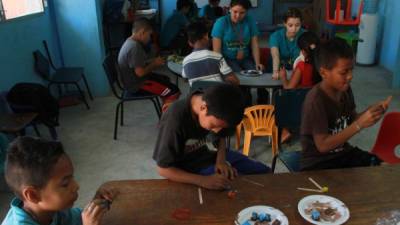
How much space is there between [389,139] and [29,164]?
1916 millimetres

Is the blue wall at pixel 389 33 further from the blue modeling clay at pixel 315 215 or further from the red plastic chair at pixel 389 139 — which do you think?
the blue modeling clay at pixel 315 215

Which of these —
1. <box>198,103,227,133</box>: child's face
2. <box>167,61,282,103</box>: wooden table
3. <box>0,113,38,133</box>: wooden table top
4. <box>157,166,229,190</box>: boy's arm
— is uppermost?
<box>198,103,227,133</box>: child's face

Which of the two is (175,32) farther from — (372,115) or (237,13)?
(372,115)

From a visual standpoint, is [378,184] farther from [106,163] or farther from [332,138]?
[106,163]

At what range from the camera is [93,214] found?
1.09 m

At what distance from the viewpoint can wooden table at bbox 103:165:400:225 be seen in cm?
118

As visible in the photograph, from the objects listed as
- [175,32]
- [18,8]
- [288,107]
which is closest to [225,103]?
[288,107]

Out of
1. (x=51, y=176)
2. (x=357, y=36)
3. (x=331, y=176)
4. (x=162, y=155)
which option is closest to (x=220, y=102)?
(x=162, y=155)

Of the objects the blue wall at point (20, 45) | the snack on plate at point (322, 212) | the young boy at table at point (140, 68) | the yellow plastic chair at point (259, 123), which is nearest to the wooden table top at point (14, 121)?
the blue wall at point (20, 45)

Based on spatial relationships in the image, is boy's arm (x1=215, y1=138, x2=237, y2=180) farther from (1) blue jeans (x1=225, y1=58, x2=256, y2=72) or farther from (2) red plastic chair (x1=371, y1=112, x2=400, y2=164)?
(1) blue jeans (x1=225, y1=58, x2=256, y2=72)

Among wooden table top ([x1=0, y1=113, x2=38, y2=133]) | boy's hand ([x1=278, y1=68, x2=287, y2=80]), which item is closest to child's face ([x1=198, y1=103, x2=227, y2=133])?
boy's hand ([x1=278, y1=68, x2=287, y2=80])

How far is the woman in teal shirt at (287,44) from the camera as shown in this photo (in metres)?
3.40

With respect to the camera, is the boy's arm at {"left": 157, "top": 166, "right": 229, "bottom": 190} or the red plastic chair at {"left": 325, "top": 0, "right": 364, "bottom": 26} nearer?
the boy's arm at {"left": 157, "top": 166, "right": 229, "bottom": 190}

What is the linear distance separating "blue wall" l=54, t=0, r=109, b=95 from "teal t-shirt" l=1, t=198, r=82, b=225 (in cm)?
372
